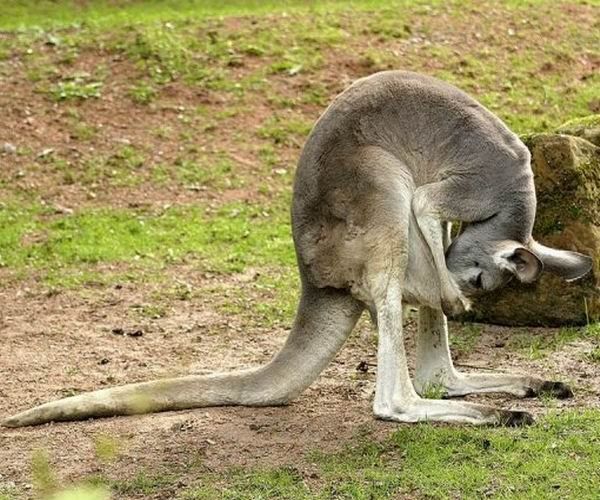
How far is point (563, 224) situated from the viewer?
24.6ft

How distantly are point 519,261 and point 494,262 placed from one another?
0.14 metres

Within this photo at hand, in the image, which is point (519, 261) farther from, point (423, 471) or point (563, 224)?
point (563, 224)

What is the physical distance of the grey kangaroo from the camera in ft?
18.5

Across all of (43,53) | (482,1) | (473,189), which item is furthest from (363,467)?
(482,1)

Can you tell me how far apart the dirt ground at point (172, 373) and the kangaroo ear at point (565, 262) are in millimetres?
630

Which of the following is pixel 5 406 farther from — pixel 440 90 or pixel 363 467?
pixel 440 90

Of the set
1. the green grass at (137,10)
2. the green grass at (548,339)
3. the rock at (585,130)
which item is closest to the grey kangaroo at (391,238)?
the green grass at (548,339)

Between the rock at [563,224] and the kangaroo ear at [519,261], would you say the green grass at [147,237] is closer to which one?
the rock at [563,224]

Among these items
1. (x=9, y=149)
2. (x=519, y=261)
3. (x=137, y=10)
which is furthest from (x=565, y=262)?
(x=137, y=10)

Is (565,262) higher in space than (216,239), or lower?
higher

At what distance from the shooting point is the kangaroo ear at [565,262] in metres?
5.96

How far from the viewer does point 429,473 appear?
4.98m

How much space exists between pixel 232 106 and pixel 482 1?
4.39 meters

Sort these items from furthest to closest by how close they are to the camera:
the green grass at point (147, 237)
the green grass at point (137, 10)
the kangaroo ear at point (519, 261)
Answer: the green grass at point (137, 10) → the green grass at point (147, 237) → the kangaroo ear at point (519, 261)
